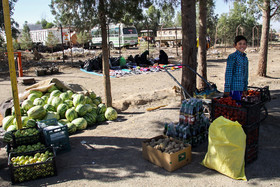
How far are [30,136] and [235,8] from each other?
3916cm

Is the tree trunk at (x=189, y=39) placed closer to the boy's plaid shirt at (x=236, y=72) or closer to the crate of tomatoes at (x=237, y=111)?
the boy's plaid shirt at (x=236, y=72)

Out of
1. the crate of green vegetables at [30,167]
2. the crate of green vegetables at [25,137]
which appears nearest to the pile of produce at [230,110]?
the crate of green vegetables at [30,167]

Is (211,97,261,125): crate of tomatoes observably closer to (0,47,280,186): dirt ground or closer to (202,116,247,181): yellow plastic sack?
(202,116,247,181): yellow plastic sack

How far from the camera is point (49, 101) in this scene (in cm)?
731

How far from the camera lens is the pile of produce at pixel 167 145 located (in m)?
4.17

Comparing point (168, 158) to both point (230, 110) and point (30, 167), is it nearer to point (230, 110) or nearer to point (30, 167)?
point (230, 110)

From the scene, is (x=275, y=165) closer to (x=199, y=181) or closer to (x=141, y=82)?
(x=199, y=181)

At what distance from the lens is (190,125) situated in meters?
4.68

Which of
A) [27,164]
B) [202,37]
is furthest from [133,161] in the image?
[202,37]

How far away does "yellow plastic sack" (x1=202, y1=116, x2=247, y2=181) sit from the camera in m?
3.72

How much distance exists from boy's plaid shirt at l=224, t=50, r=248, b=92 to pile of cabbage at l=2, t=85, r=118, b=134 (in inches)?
142

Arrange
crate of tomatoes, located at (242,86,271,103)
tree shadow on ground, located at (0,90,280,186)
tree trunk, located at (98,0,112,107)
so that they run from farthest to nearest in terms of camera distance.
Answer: tree trunk, located at (98,0,112,107) → crate of tomatoes, located at (242,86,271,103) → tree shadow on ground, located at (0,90,280,186)

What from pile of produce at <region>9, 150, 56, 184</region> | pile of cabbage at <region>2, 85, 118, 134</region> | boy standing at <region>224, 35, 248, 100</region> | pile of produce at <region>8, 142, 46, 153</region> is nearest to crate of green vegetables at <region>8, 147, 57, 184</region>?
pile of produce at <region>9, 150, 56, 184</region>

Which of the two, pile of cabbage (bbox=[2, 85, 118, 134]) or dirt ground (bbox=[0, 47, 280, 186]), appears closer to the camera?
dirt ground (bbox=[0, 47, 280, 186])
